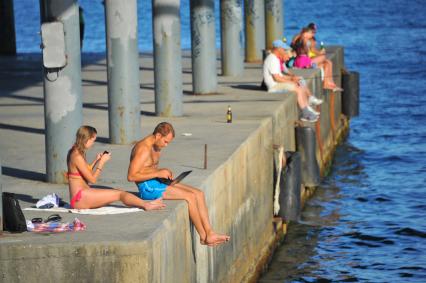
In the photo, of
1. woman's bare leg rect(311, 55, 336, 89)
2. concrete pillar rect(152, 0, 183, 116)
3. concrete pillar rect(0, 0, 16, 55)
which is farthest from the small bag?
concrete pillar rect(0, 0, 16, 55)

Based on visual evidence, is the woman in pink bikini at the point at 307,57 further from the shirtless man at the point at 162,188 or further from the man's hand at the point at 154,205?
the man's hand at the point at 154,205

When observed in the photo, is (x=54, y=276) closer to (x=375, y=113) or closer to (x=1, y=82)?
(x=1, y=82)

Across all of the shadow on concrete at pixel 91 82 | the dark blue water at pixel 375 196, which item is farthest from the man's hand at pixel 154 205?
the shadow on concrete at pixel 91 82

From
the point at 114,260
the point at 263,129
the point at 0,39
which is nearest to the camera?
the point at 114,260

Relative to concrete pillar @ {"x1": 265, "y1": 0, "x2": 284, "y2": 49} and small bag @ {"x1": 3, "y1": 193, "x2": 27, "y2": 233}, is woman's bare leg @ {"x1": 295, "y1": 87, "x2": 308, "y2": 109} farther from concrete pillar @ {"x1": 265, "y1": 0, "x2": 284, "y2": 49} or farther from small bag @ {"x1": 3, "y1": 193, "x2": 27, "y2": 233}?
small bag @ {"x1": 3, "y1": 193, "x2": 27, "y2": 233}

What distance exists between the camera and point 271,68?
76.6 ft

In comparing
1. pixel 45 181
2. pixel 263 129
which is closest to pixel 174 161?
pixel 45 181

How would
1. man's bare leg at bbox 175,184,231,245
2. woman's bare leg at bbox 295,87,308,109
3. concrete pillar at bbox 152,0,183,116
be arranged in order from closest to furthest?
man's bare leg at bbox 175,184,231,245
concrete pillar at bbox 152,0,183,116
woman's bare leg at bbox 295,87,308,109

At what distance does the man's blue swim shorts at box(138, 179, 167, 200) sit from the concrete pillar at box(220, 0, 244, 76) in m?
14.6

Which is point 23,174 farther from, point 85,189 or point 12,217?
point 12,217

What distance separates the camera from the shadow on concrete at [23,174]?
52.0ft

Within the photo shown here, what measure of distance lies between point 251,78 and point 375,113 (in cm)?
1003

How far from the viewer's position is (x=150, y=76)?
2869 centimetres

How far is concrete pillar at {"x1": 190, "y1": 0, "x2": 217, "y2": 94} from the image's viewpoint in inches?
961
